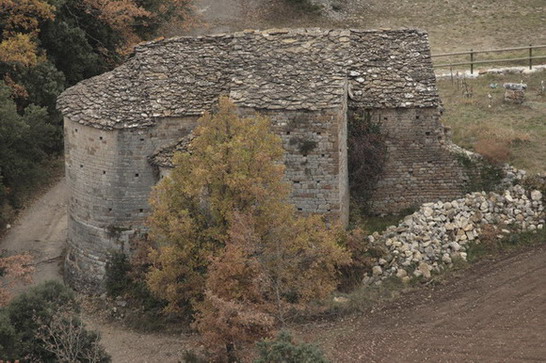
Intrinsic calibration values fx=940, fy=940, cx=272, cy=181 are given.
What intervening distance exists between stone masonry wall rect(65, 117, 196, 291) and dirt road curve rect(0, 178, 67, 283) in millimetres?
2922

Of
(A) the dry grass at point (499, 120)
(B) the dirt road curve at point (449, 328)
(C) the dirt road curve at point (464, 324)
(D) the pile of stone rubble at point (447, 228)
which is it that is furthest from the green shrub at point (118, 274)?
(A) the dry grass at point (499, 120)

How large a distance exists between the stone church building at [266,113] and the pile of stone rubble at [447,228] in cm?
148

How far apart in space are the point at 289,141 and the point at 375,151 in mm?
3616

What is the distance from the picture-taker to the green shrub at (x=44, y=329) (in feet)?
85.7

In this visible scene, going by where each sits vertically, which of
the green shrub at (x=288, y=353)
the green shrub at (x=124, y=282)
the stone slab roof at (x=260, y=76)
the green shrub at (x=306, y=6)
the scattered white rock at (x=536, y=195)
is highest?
the green shrub at (x=306, y=6)

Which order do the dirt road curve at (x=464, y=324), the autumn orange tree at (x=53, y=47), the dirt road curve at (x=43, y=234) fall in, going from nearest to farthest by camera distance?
the dirt road curve at (x=464, y=324) < the dirt road curve at (x=43, y=234) < the autumn orange tree at (x=53, y=47)

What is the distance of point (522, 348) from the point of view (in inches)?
1006

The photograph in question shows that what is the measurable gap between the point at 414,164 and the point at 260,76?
6.19 metres

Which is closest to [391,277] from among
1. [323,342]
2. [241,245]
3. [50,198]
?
[323,342]

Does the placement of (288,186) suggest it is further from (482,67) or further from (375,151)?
(482,67)

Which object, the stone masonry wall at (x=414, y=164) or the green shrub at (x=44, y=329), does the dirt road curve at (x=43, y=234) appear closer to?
the green shrub at (x=44, y=329)

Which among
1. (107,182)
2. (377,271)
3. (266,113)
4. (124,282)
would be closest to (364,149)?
(266,113)

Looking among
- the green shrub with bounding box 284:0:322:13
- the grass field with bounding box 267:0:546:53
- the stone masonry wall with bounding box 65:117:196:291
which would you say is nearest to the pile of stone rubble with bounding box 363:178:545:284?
the stone masonry wall with bounding box 65:117:196:291

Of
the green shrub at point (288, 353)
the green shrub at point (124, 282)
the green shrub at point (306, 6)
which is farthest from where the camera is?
the green shrub at point (306, 6)
